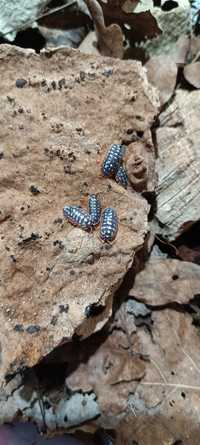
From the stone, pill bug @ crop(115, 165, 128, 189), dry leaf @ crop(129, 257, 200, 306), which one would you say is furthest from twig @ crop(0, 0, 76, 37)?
dry leaf @ crop(129, 257, 200, 306)

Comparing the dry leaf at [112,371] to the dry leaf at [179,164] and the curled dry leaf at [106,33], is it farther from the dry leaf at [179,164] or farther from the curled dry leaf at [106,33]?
the curled dry leaf at [106,33]

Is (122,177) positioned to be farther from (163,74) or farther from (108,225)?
(163,74)

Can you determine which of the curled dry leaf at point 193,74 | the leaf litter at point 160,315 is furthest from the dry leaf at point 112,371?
the curled dry leaf at point 193,74

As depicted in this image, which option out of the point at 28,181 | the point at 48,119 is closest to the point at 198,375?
the point at 28,181

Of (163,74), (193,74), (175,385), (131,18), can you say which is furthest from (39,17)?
(175,385)

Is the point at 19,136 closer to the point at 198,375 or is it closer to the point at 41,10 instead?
the point at 41,10

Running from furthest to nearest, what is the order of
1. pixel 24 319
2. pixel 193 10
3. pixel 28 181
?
1. pixel 193 10
2. pixel 28 181
3. pixel 24 319
